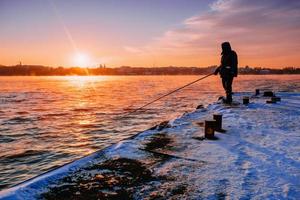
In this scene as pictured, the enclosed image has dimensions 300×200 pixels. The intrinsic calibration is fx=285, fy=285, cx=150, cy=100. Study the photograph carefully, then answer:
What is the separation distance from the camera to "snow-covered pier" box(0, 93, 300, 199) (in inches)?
147

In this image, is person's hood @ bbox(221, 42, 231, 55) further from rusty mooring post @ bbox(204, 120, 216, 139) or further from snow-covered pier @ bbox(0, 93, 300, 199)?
rusty mooring post @ bbox(204, 120, 216, 139)

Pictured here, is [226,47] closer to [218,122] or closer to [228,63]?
[228,63]

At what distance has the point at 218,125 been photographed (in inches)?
297

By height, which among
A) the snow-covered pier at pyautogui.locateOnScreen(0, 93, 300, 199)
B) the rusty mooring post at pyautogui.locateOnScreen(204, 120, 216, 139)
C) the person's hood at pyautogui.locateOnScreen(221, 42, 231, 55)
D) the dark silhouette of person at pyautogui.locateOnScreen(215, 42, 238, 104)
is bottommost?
the snow-covered pier at pyautogui.locateOnScreen(0, 93, 300, 199)

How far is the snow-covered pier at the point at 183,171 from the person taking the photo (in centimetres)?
374

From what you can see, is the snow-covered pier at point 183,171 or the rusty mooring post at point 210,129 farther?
the rusty mooring post at point 210,129

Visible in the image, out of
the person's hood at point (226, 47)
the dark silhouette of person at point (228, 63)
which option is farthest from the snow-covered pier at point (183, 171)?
the person's hood at point (226, 47)

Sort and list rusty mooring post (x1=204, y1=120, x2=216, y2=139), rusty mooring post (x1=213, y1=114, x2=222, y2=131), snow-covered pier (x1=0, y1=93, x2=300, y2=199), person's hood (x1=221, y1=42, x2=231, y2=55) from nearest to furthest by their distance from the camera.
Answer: snow-covered pier (x1=0, y1=93, x2=300, y2=199)
rusty mooring post (x1=204, y1=120, x2=216, y2=139)
rusty mooring post (x1=213, y1=114, x2=222, y2=131)
person's hood (x1=221, y1=42, x2=231, y2=55)

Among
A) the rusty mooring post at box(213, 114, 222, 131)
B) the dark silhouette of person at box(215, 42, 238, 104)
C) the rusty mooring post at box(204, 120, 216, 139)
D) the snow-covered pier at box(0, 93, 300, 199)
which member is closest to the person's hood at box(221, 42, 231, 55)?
the dark silhouette of person at box(215, 42, 238, 104)

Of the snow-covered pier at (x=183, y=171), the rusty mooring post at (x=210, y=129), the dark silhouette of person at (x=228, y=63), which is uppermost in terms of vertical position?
the dark silhouette of person at (x=228, y=63)

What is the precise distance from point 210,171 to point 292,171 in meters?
1.26

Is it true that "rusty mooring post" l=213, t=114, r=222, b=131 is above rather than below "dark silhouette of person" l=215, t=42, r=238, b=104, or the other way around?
below

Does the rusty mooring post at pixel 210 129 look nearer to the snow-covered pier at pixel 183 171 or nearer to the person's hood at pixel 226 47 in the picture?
the snow-covered pier at pixel 183 171

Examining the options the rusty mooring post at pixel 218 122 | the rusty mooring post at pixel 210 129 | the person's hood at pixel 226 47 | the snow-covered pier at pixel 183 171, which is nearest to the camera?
the snow-covered pier at pixel 183 171
